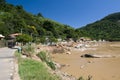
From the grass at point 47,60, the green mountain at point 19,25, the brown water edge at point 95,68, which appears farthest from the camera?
the green mountain at point 19,25

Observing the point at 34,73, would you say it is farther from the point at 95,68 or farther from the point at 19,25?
the point at 19,25

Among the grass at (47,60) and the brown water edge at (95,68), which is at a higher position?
the grass at (47,60)

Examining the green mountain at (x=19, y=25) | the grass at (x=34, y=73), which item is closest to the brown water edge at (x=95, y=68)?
the grass at (x=34, y=73)

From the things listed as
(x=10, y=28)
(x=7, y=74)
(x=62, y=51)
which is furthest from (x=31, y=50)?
(x=10, y=28)

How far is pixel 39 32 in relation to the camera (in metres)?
96.1

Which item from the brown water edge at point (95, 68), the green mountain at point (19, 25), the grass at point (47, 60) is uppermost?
the green mountain at point (19, 25)

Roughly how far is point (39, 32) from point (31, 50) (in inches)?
2712

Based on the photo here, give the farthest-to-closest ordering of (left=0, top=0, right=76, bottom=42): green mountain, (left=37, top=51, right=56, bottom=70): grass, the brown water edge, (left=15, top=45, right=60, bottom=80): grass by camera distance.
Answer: (left=0, top=0, right=76, bottom=42): green mountain, the brown water edge, (left=37, top=51, right=56, bottom=70): grass, (left=15, top=45, right=60, bottom=80): grass

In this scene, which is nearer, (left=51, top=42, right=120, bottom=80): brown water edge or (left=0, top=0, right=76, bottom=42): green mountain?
(left=51, top=42, right=120, bottom=80): brown water edge

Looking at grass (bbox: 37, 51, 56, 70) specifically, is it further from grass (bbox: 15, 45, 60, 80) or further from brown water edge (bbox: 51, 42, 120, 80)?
grass (bbox: 15, 45, 60, 80)

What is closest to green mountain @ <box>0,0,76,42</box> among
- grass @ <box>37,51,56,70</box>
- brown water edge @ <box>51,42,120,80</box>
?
brown water edge @ <box>51,42,120,80</box>

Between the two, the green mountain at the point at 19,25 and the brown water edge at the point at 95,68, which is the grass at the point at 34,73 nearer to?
the brown water edge at the point at 95,68

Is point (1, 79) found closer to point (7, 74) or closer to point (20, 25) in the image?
point (7, 74)

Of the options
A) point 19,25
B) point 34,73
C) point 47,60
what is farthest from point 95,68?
point 19,25
